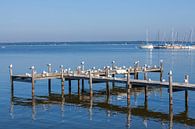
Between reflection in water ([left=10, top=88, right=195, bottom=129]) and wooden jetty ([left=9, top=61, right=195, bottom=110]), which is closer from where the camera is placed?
reflection in water ([left=10, top=88, right=195, bottom=129])

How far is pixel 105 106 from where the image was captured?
4681 cm

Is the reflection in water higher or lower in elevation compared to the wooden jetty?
lower

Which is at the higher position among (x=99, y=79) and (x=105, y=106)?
(x=99, y=79)

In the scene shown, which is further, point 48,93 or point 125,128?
point 48,93

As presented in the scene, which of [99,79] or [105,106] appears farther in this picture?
[99,79]

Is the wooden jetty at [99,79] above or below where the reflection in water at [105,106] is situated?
above

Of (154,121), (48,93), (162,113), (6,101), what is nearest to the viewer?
(154,121)

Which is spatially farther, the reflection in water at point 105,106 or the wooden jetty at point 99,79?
the wooden jetty at point 99,79

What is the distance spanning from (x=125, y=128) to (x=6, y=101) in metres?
19.1

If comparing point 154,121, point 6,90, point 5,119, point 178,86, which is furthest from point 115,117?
point 6,90

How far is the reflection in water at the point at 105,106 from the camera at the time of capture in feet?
132

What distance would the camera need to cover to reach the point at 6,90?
59.6 m

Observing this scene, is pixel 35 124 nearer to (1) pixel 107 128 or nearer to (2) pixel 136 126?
(1) pixel 107 128

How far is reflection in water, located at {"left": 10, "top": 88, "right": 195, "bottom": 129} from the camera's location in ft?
132
